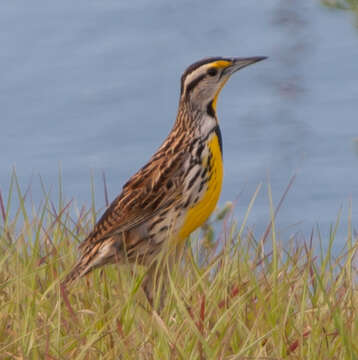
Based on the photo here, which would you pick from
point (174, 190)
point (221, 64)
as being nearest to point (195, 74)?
point (221, 64)

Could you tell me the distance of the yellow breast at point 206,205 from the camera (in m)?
5.80

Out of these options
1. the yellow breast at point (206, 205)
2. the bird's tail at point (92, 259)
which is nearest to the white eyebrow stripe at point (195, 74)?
the yellow breast at point (206, 205)

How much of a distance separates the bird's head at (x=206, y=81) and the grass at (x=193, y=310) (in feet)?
2.35

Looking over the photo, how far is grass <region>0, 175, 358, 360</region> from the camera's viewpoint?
439cm

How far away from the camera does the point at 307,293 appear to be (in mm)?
4988

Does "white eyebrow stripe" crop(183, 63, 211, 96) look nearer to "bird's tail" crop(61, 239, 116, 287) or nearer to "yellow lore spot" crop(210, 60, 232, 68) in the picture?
"yellow lore spot" crop(210, 60, 232, 68)

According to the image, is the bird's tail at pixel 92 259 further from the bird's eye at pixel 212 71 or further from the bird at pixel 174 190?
the bird's eye at pixel 212 71

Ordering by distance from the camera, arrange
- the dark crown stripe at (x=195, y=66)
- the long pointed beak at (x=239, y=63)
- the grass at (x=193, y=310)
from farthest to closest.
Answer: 1. the dark crown stripe at (x=195, y=66)
2. the long pointed beak at (x=239, y=63)
3. the grass at (x=193, y=310)

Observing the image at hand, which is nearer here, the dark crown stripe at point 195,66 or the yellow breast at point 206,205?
the yellow breast at point 206,205

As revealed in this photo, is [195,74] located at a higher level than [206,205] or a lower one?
higher

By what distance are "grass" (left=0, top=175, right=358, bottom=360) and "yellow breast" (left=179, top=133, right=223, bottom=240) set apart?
0.59ft

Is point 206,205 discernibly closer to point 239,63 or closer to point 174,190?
point 174,190

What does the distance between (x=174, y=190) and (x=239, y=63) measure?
87 centimetres

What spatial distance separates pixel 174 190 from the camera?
5.90 metres
